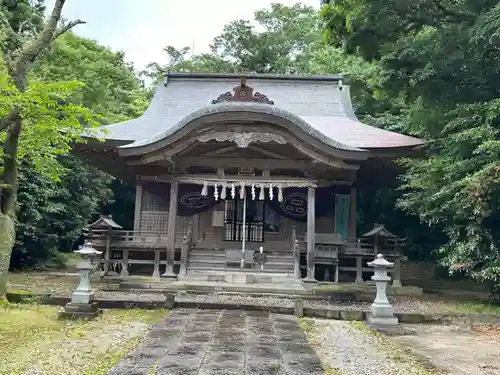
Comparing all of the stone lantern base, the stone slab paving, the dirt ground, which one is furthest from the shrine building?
the stone slab paving

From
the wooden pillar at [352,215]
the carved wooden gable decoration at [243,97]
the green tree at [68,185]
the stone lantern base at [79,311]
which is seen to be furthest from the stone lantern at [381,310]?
the green tree at [68,185]

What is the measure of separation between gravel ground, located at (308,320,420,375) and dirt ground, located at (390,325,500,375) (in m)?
0.47

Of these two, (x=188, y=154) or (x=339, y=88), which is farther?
(x=339, y=88)

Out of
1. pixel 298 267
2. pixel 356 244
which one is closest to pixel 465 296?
pixel 356 244

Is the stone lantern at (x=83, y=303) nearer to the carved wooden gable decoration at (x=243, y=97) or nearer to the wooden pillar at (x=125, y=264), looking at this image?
the wooden pillar at (x=125, y=264)

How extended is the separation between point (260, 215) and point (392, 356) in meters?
8.05

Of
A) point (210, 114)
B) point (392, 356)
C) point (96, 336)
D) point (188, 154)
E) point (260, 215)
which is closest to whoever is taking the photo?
point (392, 356)

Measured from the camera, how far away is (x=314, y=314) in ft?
25.9

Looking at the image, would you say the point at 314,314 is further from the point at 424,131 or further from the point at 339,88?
the point at 339,88

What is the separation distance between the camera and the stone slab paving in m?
4.51

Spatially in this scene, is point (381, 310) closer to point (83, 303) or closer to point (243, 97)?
point (83, 303)

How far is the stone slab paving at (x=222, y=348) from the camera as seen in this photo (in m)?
4.51

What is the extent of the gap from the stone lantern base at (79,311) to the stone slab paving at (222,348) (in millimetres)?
1151

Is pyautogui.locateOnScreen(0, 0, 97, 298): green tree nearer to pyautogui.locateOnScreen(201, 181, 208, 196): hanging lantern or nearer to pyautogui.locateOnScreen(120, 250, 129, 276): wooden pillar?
pyautogui.locateOnScreen(201, 181, 208, 196): hanging lantern
